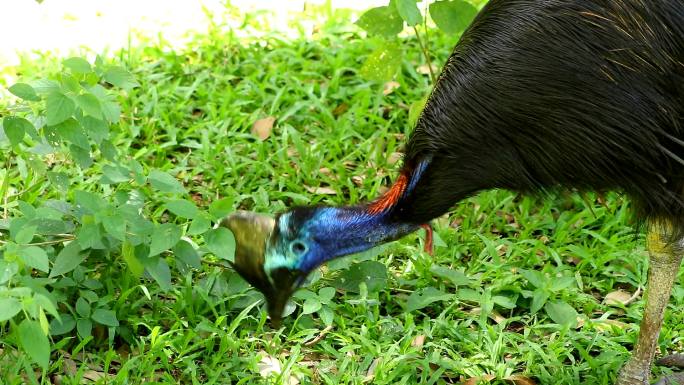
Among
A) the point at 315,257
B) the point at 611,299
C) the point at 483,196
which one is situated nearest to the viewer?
the point at 315,257

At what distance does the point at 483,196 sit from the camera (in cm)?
487

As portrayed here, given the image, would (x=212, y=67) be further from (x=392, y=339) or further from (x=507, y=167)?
(x=507, y=167)

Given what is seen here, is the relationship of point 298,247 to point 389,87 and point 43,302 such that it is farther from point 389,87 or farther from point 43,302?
point 389,87

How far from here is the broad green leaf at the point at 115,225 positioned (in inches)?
141

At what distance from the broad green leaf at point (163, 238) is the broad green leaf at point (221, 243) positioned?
0.50 feet

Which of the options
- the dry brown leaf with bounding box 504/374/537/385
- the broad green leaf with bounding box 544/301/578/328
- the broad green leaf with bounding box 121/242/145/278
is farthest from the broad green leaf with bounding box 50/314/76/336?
the broad green leaf with bounding box 544/301/578/328

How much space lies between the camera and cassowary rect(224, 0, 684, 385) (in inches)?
127

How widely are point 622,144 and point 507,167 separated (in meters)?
0.35

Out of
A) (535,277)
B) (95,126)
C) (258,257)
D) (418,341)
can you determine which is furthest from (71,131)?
(535,277)

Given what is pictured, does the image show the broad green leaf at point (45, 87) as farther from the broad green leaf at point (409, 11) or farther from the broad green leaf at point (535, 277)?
the broad green leaf at point (535, 277)

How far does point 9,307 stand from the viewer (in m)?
3.03

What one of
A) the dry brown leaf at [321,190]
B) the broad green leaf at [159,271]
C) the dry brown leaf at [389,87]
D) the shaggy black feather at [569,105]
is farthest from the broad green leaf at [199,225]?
the dry brown leaf at [389,87]

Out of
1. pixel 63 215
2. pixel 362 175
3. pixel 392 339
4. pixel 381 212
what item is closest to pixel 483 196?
pixel 362 175

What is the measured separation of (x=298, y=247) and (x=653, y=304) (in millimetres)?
1249
